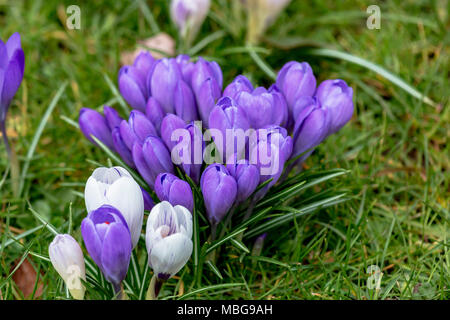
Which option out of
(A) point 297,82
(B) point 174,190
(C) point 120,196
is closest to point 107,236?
(C) point 120,196

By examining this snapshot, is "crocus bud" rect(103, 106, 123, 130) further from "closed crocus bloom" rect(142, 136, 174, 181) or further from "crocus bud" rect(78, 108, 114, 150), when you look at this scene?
"closed crocus bloom" rect(142, 136, 174, 181)

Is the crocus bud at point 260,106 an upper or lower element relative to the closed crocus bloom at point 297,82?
lower

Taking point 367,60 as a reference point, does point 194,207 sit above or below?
below

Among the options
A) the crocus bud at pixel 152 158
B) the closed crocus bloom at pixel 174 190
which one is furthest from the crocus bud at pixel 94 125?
the closed crocus bloom at pixel 174 190

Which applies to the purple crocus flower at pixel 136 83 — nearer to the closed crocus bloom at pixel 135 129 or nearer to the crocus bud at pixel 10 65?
the closed crocus bloom at pixel 135 129

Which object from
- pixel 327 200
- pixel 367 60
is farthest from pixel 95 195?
pixel 367 60
